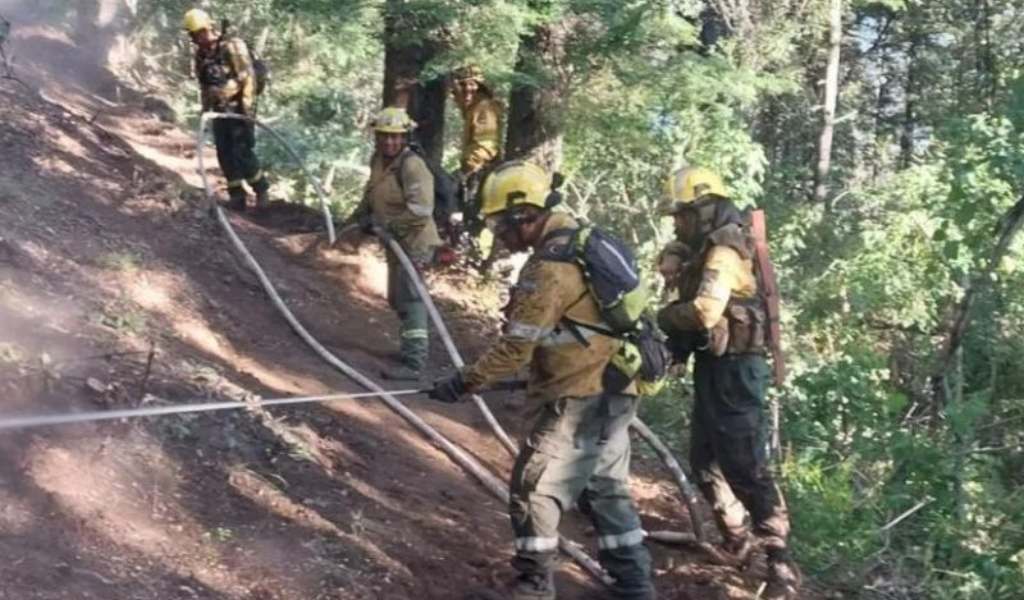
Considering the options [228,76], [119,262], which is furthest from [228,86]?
[119,262]

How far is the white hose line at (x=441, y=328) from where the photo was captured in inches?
333

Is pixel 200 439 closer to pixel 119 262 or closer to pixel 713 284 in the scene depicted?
pixel 713 284

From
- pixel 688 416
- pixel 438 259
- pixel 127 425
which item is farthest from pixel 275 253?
pixel 127 425

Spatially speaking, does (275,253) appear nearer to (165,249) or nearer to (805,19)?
(165,249)

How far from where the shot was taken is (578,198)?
16531 mm

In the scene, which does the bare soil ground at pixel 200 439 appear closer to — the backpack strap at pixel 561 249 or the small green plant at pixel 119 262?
the small green plant at pixel 119 262

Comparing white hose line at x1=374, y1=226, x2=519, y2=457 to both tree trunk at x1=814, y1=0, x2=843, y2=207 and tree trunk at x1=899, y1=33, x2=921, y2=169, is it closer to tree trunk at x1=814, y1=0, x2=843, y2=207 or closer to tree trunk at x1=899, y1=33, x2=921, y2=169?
tree trunk at x1=814, y1=0, x2=843, y2=207

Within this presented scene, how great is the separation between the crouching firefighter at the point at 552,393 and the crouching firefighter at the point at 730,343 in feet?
2.92

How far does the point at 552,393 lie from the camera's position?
19.0 ft

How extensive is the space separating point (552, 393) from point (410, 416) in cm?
257

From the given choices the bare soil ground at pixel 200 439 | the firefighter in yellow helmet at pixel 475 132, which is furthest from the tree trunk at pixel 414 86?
the bare soil ground at pixel 200 439

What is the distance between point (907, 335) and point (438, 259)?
691 cm

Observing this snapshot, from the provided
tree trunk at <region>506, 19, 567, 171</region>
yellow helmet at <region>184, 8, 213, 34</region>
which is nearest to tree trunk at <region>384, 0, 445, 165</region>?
tree trunk at <region>506, 19, 567, 171</region>

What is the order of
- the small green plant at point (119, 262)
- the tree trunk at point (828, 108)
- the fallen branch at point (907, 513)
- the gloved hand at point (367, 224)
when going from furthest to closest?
1. the tree trunk at point (828, 108)
2. the gloved hand at point (367, 224)
3. the small green plant at point (119, 262)
4. the fallen branch at point (907, 513)
